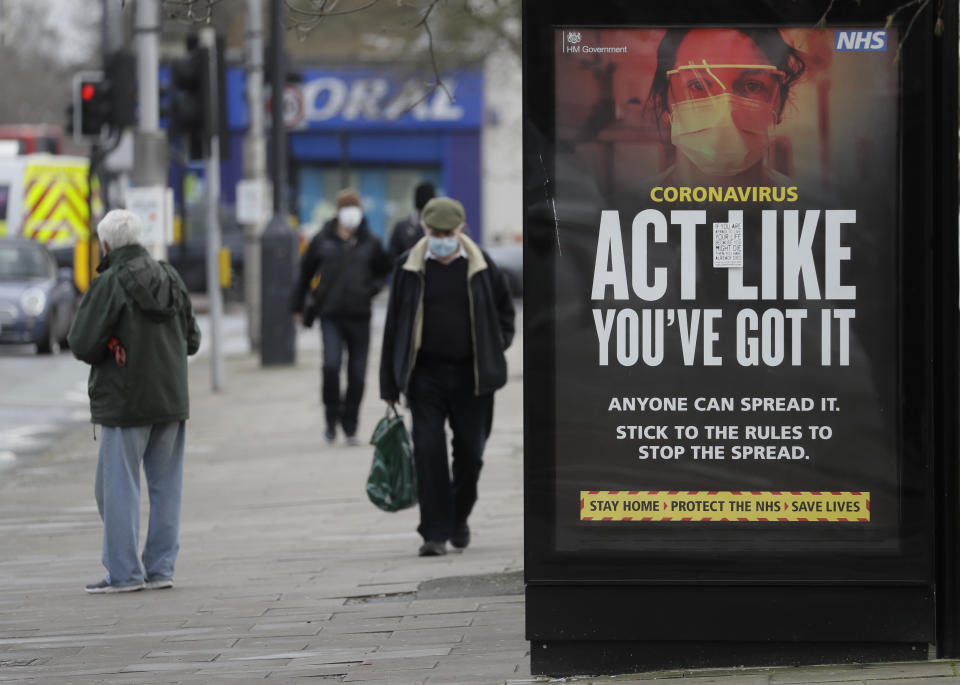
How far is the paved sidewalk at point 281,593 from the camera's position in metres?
6.22

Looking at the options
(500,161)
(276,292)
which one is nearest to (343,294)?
(276,292)

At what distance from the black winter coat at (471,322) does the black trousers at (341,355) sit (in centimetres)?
489

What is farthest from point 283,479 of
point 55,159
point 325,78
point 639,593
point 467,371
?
point 325,78

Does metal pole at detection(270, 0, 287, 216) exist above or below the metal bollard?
above

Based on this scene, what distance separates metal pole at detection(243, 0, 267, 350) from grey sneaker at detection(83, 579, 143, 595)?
15019 millimetres

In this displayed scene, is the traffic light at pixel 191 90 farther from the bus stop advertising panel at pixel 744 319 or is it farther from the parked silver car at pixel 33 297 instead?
the bus stop advertising panel at pixel 744 319

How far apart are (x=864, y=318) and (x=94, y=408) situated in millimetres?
3819

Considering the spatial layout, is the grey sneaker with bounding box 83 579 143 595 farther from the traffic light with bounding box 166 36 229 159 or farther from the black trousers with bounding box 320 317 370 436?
the traffic light with bounding box 166 36 229 159

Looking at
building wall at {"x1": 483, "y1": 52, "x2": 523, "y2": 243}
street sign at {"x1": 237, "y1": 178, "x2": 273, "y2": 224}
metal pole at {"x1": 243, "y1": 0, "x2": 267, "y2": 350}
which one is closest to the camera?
street sign at {"x1": 237, "y1": 178, "x2": 273, "y2": 224}

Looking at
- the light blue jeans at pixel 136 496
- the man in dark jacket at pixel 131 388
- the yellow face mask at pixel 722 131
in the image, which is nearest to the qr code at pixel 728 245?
the yellow face mask at pixel 722 131

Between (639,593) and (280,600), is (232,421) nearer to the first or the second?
(280,600)

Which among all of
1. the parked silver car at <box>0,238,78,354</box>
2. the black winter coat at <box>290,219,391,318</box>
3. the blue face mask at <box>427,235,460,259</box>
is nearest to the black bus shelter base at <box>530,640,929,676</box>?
the blue face mask at <box>427,235,460,259</box>

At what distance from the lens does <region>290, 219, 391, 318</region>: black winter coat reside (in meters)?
13.7

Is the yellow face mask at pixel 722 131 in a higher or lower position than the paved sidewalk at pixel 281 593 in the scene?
higher
